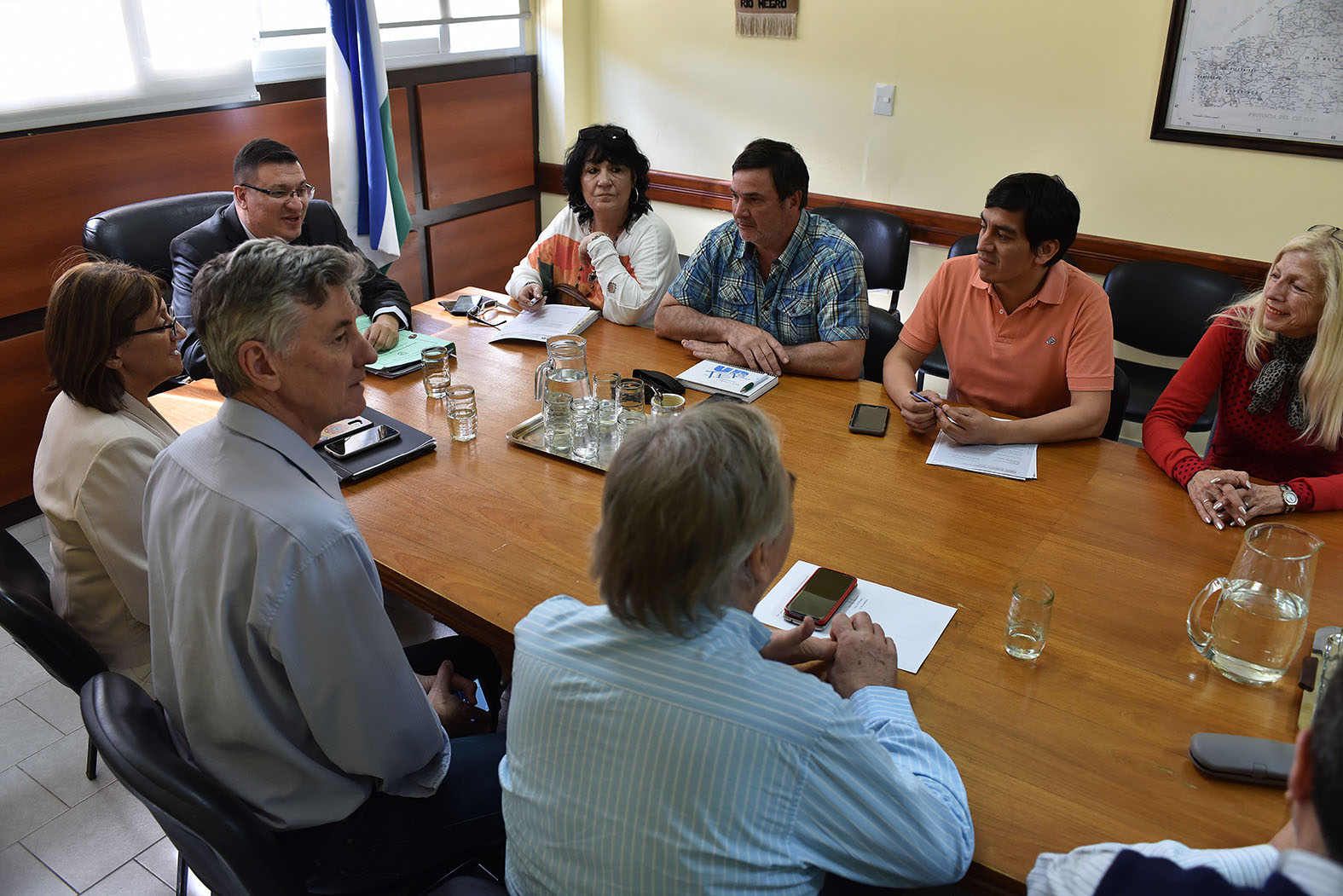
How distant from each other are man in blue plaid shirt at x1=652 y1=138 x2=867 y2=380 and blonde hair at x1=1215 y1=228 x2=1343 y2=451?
940 millimetres

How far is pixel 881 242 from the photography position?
3.91 meters

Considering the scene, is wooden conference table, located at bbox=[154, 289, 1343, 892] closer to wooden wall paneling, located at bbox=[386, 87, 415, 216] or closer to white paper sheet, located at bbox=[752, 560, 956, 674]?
white paper sheet, located at bbox=[752, 560, 956, 674]

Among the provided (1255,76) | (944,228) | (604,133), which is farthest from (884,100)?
(604,133)

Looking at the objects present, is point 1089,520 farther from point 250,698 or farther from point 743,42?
point 743,42

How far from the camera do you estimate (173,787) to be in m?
1.15

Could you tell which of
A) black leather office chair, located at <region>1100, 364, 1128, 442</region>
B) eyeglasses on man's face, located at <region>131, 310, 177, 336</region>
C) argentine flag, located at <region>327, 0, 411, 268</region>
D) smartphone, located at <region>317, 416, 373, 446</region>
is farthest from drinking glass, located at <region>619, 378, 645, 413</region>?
argentine flag, located at <region>327, 0, 411, 268</region>

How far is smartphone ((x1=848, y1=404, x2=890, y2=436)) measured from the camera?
2258 mm

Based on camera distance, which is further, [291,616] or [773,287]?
[773,287]

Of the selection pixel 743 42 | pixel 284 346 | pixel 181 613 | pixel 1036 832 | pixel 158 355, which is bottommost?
pixel 1036 832

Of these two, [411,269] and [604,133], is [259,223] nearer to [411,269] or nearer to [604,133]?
[604,133]

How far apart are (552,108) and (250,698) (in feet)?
13.7

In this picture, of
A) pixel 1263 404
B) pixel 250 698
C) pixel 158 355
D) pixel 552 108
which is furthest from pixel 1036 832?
pixel 552 108

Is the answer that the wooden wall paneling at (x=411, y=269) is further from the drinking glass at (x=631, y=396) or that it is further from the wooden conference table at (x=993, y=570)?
the drinking glass at (x=631, y=396)

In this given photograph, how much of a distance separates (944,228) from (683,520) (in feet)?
11.1
